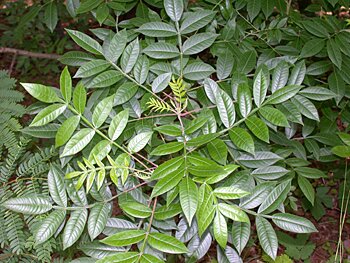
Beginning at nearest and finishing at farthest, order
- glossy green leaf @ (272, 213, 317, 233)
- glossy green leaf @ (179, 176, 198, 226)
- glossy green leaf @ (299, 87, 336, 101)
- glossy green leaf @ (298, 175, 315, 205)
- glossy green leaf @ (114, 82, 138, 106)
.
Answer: glossy green leaf @ (179, 176, 198, 226), glossy green leaf @ (272, 213, 317, 233), glossy green leaf @ (114, 82, 138, 106), glossy green leaf @ (299, 87, 336, 101), glossy green leaf @ (298, 175, 315, 205)

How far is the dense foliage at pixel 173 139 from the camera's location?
1.28 metres

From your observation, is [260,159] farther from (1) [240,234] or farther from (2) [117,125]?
(2) [117,125]

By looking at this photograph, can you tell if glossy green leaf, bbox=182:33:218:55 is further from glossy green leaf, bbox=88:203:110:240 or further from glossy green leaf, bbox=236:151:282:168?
glossy green leaf, bbox=88:203:110:240

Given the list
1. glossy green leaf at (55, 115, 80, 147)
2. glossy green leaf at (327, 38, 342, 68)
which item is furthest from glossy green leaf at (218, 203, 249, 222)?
glossy green leaf at (327, 38, 342, 68)

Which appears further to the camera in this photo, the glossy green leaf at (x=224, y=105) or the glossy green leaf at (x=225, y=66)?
the glossy green leaf at (x=225, y=66)

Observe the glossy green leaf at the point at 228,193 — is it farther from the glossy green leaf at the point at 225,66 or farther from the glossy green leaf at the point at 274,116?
the glossy green leaf at the point at 225,66

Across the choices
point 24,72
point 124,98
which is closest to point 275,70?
point 124,98

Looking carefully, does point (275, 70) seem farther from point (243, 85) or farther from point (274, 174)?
point (274, 174)

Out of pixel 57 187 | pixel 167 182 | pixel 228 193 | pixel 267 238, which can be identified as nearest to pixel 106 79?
pixel 57 187

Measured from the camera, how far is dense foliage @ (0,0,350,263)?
128cm

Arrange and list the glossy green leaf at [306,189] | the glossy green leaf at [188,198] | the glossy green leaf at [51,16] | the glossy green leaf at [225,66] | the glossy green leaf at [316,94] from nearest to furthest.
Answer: the glossy green leaf at [188,198]
the glossy green leaf at [316,94]
the glossy green leaf at [225,66]
the glossy green leaf at [306,189]
the glossy green leaf at [51,16]

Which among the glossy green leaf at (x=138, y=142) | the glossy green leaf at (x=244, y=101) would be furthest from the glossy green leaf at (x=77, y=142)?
the glossy green leaf at (x=244, y=101)

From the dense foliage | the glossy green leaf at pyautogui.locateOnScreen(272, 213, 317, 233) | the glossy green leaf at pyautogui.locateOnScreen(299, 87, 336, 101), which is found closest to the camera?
the dense foliage

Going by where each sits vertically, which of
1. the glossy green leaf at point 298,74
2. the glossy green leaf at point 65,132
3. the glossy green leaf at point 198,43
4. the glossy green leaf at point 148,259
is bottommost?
the glossy green leaf at point 148,259
